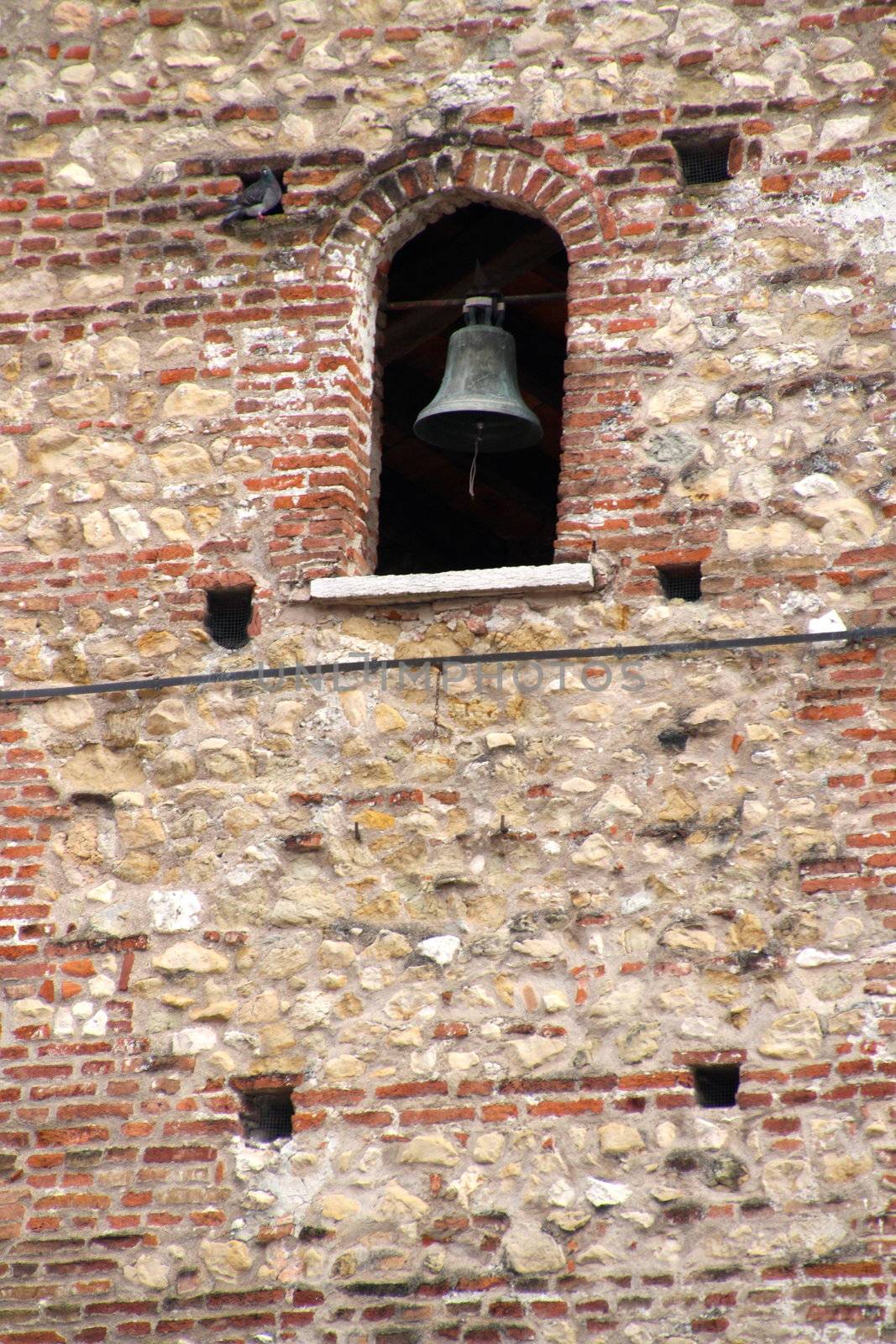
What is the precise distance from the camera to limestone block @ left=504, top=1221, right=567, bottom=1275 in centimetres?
611

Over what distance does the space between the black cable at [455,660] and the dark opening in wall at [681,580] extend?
19 cm

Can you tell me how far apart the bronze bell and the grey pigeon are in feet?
2.61

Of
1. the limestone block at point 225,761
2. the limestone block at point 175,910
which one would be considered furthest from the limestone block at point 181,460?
the limestone block at point 175,910

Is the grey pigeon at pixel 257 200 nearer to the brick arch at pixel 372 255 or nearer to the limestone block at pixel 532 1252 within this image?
the brick arch at pixel 372 255

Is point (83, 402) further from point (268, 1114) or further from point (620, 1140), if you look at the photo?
point (620, 1140)

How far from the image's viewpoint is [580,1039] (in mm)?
6340

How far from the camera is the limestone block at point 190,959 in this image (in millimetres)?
6602

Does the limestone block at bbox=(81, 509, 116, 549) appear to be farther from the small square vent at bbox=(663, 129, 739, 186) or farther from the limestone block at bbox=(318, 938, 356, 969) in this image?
the small square vent at bbox=(663, 129, 739, 186)

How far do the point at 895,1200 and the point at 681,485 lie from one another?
2.42m

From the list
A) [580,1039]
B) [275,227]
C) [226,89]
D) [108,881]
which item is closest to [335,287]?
[275,227]

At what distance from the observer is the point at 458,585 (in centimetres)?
685

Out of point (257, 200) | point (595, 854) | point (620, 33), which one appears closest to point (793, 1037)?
point (595, 854)

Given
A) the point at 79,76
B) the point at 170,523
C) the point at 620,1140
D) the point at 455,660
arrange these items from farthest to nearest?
the point at 79,76, the point at 170,523, the point at 455,660, the point at 620,1140

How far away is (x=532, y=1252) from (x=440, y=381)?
4.82 metres
